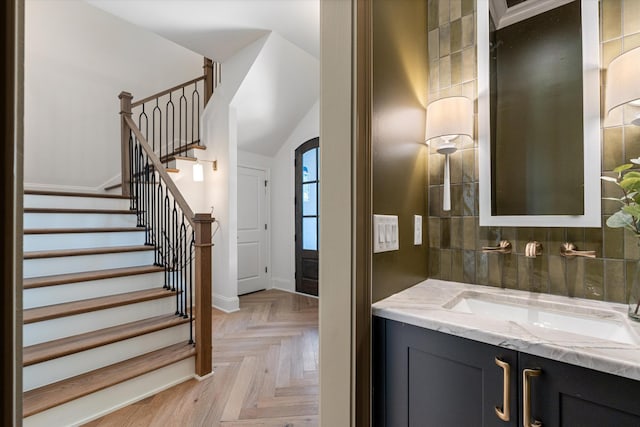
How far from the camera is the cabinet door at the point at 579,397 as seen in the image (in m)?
0.59

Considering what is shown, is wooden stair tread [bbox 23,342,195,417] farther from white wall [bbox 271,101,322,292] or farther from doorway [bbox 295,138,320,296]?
white wall [bbox 271,101,322,292]

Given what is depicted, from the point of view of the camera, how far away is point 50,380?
1.71m

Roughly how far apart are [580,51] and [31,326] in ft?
10.1

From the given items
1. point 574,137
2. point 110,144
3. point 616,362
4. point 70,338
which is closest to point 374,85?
point 574,137

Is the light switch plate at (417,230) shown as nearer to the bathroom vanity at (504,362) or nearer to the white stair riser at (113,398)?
the bathroom vanity at (504,362)

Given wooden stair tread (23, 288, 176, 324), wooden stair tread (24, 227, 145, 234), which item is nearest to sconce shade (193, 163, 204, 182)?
wooden stair tread (24, 227, 145, 234)

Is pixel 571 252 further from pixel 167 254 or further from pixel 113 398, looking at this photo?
pixel 167 254

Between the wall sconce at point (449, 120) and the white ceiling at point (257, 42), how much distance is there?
195 centimetres

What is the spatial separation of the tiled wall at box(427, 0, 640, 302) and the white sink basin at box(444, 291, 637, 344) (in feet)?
0.37

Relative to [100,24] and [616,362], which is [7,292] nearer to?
[616,362]

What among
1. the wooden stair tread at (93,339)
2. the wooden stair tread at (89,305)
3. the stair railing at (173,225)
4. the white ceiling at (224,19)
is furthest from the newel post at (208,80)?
the wooden stair tread at (93,339)

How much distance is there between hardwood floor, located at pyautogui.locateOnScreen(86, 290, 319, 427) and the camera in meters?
1.70

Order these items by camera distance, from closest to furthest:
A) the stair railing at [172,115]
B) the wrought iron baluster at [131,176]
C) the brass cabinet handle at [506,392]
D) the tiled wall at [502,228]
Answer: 1. the brass cabinet handle at [506,392]
2. the tiled wall at [502,228]
3. the wrought iron baluster at [131,176]
4. the stair railing at [172,115]

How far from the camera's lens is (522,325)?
771 millimetres
